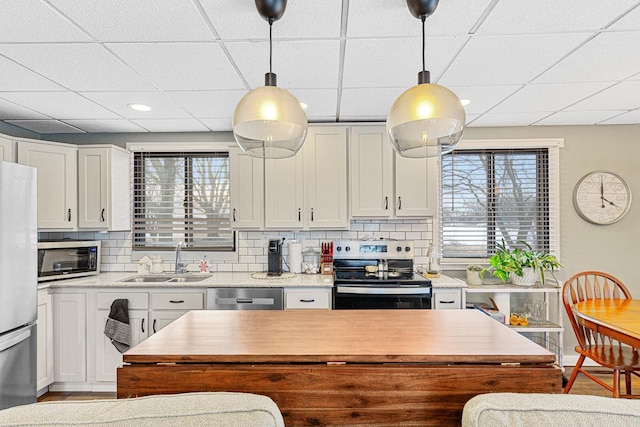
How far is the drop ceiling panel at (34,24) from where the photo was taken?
164 centimetres

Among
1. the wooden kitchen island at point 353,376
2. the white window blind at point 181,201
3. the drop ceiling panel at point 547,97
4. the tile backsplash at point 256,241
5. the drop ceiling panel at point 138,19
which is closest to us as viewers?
the wooden kitchen island at point 353,376

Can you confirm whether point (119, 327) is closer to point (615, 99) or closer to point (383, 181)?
point (383, 181)

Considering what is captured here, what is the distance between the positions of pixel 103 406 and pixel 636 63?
3131mm

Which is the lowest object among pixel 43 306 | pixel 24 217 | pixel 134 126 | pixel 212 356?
pixel 43 306

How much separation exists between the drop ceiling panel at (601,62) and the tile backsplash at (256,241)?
1.71m

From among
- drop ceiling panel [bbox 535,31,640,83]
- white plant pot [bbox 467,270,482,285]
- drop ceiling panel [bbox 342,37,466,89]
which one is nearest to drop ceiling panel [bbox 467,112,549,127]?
drop ceiling panel [bbox 535,31,640,83]

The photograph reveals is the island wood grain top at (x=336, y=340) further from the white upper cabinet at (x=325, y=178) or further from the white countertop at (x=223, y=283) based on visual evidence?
the white upper cabinet at (x=325, y=178)

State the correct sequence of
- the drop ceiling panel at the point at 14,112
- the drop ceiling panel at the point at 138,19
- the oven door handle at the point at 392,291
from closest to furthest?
the drop ceiling panel at the point at 138,19 < the drop ceiling panel at the point at 14,112 < the oven door handle at the point at 392,291

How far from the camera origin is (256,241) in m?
3.79

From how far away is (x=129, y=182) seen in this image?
3.82 metres

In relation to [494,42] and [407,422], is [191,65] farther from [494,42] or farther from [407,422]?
[407,422]

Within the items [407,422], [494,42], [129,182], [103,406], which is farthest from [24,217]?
[494,42]

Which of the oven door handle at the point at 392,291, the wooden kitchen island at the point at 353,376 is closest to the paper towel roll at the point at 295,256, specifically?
the oven door handle at the point at 392,291

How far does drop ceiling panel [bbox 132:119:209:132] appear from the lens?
3412mm
